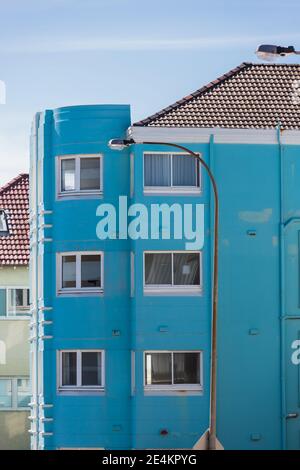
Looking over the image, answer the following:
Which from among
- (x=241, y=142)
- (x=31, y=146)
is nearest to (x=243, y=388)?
(x=241, y=142)

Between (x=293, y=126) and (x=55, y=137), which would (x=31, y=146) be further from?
(x=293, y=126)

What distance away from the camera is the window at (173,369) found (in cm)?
4334

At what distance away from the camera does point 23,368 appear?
177ft

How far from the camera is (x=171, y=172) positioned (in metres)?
44.0

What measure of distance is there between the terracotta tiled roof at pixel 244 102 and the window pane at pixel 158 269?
401cm

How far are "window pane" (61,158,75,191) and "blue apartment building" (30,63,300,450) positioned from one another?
0.04 meters

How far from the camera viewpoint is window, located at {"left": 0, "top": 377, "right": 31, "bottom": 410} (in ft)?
177

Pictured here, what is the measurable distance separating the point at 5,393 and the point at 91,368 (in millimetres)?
11122

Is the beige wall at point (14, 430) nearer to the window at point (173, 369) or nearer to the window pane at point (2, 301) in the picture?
the window pane at point (2, 301)

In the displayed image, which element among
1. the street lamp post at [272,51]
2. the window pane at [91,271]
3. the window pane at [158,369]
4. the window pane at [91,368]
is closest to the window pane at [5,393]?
the window pane at [91,368]

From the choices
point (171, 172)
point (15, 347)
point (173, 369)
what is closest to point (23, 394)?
point (15, 347)

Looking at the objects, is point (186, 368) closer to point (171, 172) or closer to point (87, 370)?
point (87, 370)

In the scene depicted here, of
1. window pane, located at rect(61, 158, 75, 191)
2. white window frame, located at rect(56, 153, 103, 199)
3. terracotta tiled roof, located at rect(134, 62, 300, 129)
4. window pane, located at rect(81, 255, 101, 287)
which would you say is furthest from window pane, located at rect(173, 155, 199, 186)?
window pane, located at rect(81, 255, 101, 287)

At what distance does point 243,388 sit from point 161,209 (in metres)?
5.90
